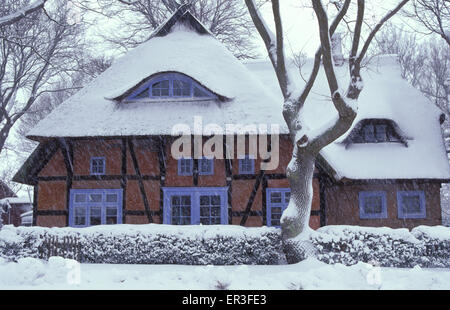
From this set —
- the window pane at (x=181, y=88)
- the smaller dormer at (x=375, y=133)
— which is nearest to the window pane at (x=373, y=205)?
the smaller dormer at (x=375, y=133)

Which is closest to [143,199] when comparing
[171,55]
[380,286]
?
[171,55]

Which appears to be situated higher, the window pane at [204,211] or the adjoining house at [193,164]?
the adjoining house at [193,164]

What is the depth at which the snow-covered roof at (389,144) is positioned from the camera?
1595cm

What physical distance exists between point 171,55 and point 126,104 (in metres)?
2.87

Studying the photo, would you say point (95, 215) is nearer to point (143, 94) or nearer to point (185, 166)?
point (185, 166)

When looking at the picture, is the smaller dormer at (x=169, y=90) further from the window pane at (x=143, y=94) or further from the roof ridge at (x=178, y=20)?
the roof ridge at (x=178, y=20)

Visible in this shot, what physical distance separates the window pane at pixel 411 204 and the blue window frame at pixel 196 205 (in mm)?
7028

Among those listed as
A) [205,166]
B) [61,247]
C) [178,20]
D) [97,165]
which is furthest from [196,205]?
[178,20]

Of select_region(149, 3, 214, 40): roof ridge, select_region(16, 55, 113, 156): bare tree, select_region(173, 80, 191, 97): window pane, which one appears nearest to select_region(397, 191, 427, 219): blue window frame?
select_region(173, 80, 191, 97): window pane

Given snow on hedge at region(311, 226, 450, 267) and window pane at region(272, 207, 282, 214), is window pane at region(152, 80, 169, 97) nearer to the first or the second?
window pane at region(272, 207, 282, 214)

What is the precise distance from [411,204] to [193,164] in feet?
27.8

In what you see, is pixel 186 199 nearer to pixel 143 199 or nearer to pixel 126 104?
pixel 143 199

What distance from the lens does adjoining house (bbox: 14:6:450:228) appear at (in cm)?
1478

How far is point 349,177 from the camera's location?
1566cm
